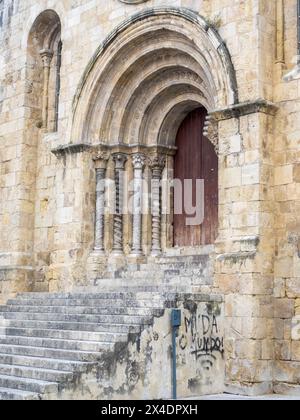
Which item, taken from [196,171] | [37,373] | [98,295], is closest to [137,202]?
[196,171]

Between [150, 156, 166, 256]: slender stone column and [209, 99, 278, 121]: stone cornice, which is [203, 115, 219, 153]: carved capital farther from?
[150, 156, 166, 256]: slender stone column

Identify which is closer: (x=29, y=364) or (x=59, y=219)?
(x=29, y=364)

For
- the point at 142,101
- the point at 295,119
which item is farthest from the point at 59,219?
the point at 295,119

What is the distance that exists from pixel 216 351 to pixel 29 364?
2688 mm

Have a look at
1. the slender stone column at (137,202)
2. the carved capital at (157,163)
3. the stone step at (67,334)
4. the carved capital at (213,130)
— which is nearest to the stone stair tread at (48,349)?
the stone step at (67,334)

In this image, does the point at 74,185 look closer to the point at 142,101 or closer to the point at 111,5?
the point at 142,101

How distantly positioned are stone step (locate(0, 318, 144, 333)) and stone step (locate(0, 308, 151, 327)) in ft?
0.32

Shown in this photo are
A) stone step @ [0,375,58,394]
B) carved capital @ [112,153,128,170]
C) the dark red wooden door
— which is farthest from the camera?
carved capital @ [112,153,128,170]

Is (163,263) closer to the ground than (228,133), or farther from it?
closer to the ground

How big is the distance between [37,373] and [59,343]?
918mm

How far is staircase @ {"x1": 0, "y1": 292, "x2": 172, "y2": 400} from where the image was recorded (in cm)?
877

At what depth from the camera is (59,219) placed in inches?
535

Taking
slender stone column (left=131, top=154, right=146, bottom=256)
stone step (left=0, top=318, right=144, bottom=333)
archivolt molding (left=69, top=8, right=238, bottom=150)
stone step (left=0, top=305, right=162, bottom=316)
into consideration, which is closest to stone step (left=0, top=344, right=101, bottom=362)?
stone step (left=0, top=318, right=144, bottom=333)

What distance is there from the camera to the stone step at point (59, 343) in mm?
9227
